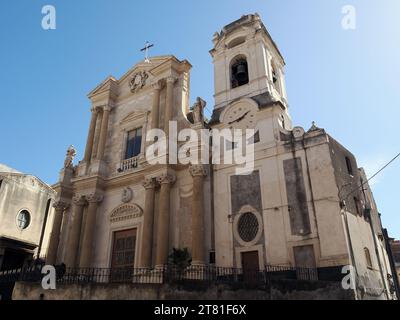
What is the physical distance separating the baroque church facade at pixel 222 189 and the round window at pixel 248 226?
1.6 inches

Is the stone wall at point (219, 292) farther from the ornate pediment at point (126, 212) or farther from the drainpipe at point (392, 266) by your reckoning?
the drainpipe at point (392, 266)

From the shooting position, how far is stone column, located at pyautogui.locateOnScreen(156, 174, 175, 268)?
46.3 feet

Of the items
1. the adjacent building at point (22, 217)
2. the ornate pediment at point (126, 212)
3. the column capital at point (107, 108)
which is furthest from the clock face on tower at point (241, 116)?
the adjacent building at point (22, 217)

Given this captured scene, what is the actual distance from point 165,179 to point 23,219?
1369 centimetres

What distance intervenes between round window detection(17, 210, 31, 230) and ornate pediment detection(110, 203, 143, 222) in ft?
32.2

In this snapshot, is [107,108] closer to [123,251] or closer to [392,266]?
[123,251]

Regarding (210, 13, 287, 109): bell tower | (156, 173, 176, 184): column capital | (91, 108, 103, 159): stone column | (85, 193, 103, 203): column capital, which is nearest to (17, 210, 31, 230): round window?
(91, 108, 103, 159): stone column

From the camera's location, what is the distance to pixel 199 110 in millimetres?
16703

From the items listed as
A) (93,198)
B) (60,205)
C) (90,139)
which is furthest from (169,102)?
(60,205)

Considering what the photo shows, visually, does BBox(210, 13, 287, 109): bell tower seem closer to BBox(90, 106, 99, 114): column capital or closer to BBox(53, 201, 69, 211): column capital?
BBox(90, 106, 99, 114): column capital

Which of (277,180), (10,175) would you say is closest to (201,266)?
(277,180)

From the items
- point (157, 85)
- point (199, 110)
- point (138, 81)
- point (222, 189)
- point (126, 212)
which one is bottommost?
point (126, 212)

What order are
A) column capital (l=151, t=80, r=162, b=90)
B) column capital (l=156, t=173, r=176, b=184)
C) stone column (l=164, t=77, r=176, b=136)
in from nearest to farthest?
column capital (l=156, t=173, r=176, b=184) → stone column (l=164, t=77, r=176, b=136) → column capital (l=151, t=80, r=162, b=90)
